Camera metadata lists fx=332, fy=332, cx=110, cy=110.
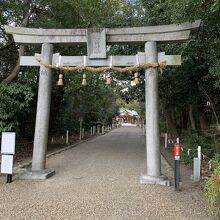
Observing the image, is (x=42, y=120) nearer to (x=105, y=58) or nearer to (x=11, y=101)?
(x=105, y=58)

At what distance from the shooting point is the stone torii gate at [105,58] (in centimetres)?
915

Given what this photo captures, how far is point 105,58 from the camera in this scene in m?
9.53

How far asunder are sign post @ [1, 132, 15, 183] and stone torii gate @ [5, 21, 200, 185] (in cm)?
75

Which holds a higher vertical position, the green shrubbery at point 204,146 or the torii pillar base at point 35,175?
the green shrubbery at point 204,146

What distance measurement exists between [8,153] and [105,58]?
3738mm

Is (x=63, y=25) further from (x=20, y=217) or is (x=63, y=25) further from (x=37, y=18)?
(x=20, y=217)

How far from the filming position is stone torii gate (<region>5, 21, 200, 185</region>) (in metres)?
9.15

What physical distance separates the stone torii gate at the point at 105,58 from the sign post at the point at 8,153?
29.7 inches

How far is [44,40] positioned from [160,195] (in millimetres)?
5491

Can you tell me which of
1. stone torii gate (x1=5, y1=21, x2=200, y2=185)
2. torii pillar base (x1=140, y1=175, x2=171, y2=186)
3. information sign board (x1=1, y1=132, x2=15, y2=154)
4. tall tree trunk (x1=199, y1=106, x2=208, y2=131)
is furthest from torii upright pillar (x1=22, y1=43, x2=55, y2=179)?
tall tree trunk (x1=199, y1=106, x2=208, y2=131)

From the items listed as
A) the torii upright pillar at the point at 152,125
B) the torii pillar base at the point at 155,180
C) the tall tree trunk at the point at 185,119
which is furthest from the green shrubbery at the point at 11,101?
the tall tree trunk at the point at 185,119

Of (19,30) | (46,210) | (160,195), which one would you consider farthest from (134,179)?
(19,30)

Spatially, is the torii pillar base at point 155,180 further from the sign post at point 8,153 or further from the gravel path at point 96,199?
the sign post at point 8,153

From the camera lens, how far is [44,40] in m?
9.74
